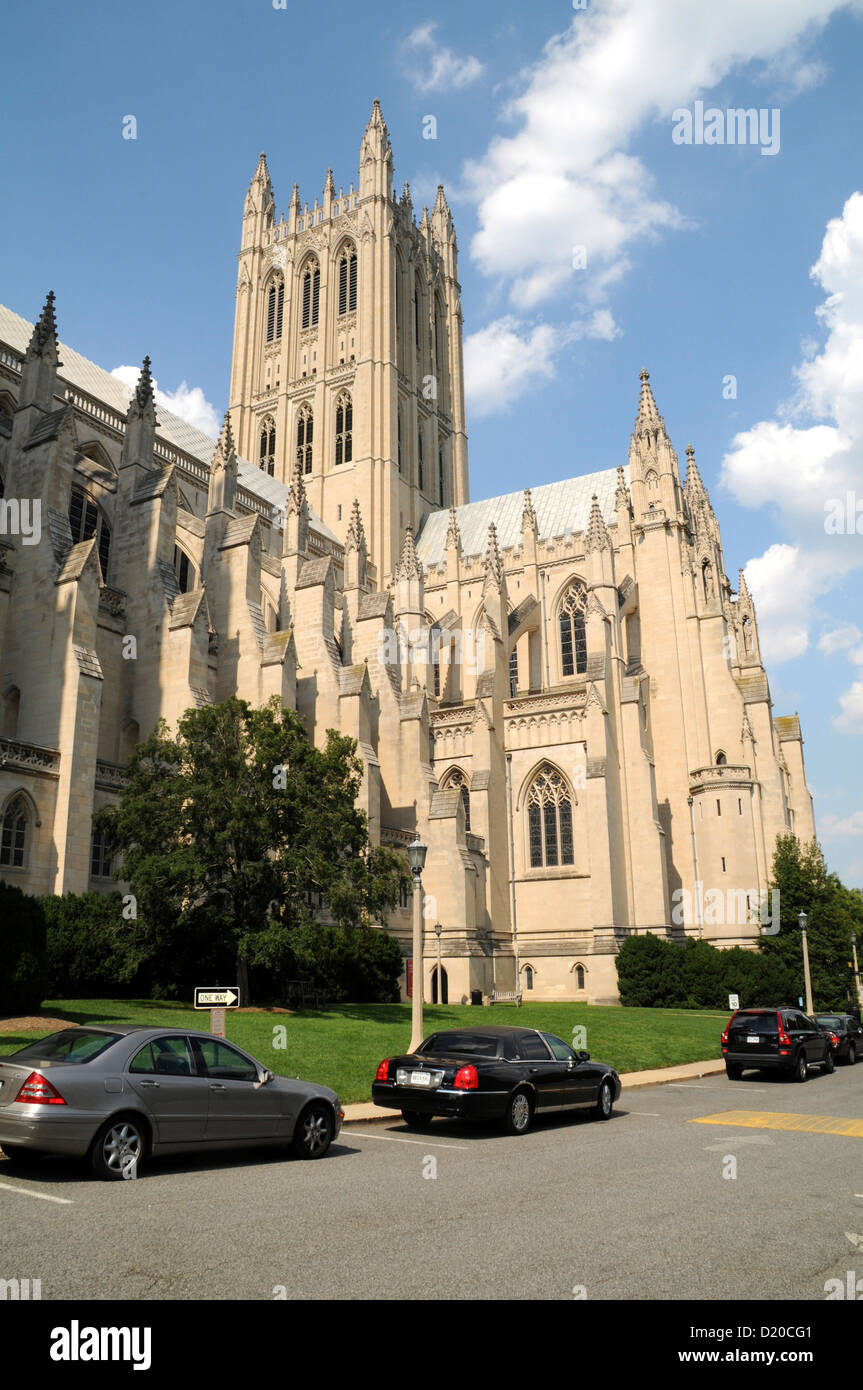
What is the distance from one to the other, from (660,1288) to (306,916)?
18.1 m

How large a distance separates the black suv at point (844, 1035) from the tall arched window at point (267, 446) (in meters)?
50.0

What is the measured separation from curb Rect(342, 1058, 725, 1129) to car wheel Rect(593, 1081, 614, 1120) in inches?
108

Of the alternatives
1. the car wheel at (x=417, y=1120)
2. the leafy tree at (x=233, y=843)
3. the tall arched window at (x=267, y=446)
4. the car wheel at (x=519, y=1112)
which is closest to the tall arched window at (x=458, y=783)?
the leafy tree at (x=233, y=843)

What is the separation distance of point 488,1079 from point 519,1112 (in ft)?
2.60

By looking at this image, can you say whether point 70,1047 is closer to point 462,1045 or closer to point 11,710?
point 462,1045

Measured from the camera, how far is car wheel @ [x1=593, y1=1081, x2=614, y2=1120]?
13305 millimetres

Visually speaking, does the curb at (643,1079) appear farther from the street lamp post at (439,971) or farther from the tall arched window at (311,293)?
the tall arched window at (311,293)

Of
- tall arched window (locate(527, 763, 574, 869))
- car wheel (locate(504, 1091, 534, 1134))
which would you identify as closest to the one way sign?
car wheel (locate(504, 1091, 534, 1134))

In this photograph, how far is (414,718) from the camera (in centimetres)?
3775

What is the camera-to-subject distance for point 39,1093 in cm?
794

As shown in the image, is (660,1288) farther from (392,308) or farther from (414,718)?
(392,308)

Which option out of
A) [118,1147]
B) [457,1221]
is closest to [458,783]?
[118,1147]

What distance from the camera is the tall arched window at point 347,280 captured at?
63.6 meters

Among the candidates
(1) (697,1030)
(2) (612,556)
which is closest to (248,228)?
(2) (612,556)
